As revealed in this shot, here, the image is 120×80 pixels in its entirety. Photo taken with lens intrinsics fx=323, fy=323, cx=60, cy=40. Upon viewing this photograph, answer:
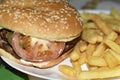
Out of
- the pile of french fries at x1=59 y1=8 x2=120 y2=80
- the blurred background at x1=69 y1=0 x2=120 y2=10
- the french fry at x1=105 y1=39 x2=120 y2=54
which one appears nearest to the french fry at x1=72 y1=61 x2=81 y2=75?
the pile of french fries at x1=59 y1=8 x2=120 y2=80

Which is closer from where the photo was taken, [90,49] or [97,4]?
[90,49]

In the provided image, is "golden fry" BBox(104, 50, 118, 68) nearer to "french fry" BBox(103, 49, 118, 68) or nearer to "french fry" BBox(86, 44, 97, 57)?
"french fry" BBox(103, 49, 118, 68)

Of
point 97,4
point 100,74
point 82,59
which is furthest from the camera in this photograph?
point 97,4

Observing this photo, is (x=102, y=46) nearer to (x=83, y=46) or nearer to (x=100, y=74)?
(x=83, y=46)

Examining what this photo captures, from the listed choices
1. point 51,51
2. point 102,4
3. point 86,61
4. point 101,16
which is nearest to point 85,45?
point 86,61

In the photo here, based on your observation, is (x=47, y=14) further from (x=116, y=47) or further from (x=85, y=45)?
(x=116, y=47)

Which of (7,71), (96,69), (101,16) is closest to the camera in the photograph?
(96,69)

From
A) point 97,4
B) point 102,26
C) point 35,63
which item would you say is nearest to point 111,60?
point 102,26
